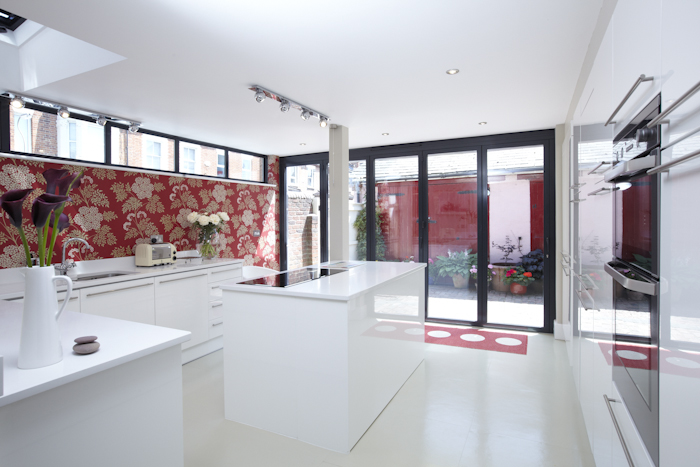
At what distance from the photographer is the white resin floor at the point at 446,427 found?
2.09m

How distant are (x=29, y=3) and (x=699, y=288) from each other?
2.60m

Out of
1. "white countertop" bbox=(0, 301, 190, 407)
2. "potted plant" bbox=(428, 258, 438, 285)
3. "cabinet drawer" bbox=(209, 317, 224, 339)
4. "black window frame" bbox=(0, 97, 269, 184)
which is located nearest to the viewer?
"white countertop" bbox=(0, 301, 190, 407)

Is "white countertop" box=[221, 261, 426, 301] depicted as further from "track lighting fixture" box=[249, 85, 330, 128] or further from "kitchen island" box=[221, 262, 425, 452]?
"track lighting fixture" box=[249, 85, 330, 128]

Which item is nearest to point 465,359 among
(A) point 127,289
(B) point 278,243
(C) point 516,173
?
(C) point 516,173

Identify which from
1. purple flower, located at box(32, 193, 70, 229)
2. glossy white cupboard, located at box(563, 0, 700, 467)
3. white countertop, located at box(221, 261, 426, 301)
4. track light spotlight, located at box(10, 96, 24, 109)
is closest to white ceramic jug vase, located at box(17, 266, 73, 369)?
purple flower, located at box(32, 193, 70, 229)

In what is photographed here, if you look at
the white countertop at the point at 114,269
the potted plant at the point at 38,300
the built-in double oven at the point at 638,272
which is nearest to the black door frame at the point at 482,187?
the white countertop at the point at 114,269

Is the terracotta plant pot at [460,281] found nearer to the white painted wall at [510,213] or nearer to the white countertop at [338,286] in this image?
the white painted wall at [510,213]

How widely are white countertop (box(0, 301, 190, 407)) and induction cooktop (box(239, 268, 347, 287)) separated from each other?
3.19 ft

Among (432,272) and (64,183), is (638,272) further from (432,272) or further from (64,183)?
(432,272)

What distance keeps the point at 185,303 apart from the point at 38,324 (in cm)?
→ 270

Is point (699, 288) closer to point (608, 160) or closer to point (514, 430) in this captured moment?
point (608, 160)

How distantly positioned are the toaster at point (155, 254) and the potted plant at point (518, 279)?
12.7 feet

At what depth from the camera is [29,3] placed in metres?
1.73

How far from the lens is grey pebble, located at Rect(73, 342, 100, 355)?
1.24 meters
